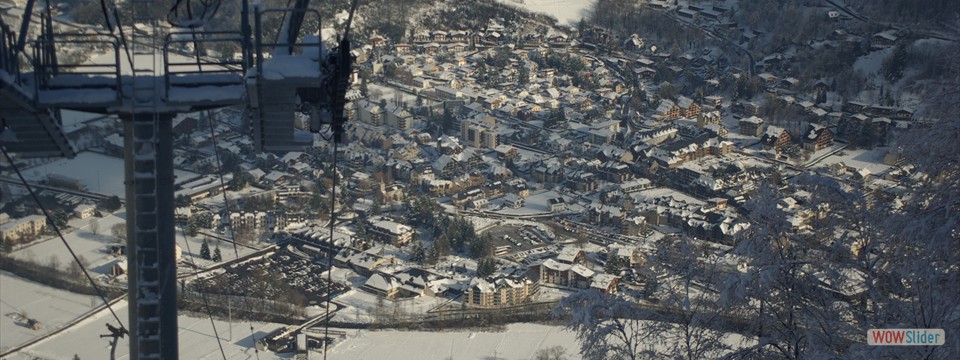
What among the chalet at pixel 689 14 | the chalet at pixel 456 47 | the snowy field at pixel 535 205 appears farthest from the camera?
the chalet at pixel 689 14

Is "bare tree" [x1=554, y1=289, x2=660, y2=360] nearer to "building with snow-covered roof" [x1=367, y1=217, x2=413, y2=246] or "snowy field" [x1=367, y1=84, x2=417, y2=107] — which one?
"building with snow-covered roof" [x1=367, y1=217, x2=413, y2=246]

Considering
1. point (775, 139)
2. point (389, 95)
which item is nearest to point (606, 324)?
point (775, 139)

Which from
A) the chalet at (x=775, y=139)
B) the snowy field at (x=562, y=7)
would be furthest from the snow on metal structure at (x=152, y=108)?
the snowy field at (x=562, y=7)

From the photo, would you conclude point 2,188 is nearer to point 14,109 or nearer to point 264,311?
point 264,311

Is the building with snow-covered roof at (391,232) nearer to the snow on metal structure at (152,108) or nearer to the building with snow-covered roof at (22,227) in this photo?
the building with snow-covered roof at (22,227)

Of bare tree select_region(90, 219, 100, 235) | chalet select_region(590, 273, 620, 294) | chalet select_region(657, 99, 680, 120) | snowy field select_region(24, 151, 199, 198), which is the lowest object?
bare tree select_region(90, 219, 100, 235)

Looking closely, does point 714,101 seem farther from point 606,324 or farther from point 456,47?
point 606,324

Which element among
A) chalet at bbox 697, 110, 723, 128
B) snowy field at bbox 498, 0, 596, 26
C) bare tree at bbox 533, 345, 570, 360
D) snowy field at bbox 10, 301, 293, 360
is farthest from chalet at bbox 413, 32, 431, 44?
bare tree at bbox 533, 345, 570, 360
